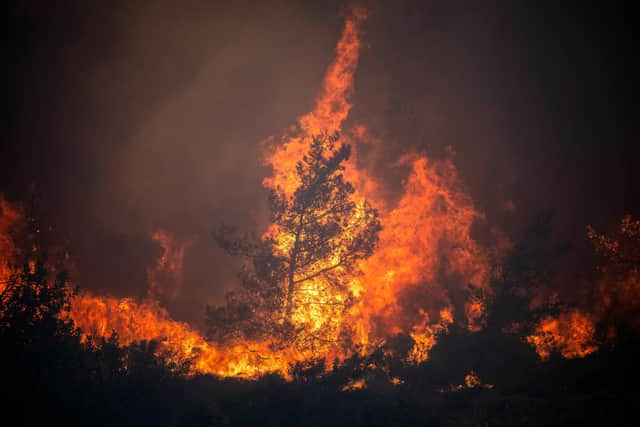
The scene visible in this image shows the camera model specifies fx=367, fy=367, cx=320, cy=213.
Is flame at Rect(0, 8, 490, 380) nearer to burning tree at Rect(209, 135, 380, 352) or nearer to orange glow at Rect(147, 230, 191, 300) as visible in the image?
orange glow at Rect(147, 230, 191, 300)

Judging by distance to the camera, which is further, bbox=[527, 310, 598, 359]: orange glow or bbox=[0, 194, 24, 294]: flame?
bbox=[527, 310, 598, 359]: orange glow

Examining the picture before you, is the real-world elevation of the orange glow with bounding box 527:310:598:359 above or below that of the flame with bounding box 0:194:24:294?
below

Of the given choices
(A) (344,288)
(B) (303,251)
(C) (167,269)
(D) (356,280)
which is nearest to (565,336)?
(D) (356,280)

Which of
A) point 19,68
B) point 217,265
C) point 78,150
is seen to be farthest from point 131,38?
point 217,265

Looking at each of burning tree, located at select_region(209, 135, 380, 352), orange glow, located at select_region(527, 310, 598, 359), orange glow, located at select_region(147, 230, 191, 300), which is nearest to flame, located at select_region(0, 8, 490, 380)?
orange glow, located at select_region(147, 230, 191, 300)

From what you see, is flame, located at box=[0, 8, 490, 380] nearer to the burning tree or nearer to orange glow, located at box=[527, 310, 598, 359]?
the burning tree

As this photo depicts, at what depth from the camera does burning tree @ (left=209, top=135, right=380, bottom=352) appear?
14273 mm

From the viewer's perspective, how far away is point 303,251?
1472cm

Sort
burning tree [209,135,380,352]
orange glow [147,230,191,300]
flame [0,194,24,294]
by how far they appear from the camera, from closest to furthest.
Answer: burning tree [209,135,380,352] < flame [0,194,24,294] < orange glow [147,230,191,300]

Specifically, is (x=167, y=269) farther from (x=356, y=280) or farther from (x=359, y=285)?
(x=359, y=285)

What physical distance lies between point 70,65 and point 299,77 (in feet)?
52.5

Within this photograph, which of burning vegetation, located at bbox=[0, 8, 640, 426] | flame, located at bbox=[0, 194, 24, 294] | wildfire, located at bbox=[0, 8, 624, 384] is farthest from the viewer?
flame, located at bbox=[0, 194, 24, 294]

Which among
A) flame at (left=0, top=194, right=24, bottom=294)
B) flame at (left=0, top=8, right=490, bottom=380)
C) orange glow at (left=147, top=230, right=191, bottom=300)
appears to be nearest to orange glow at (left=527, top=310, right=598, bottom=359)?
flame at (left=0, top=8, right=490, bottom=380)

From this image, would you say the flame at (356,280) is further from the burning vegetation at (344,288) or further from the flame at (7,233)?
the flame at (7,233)
